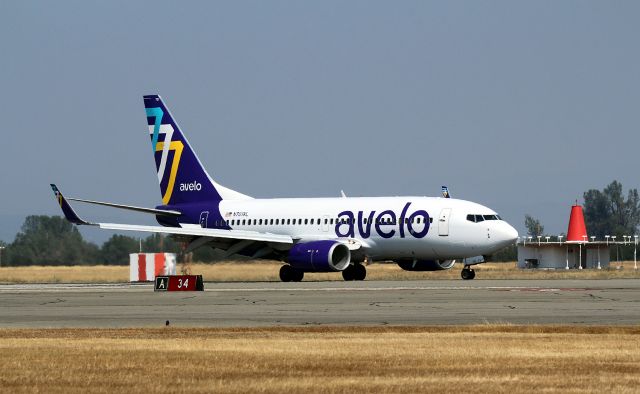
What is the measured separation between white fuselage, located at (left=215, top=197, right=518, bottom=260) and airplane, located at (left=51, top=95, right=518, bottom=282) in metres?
0.04

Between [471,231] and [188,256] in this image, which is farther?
[188,256]

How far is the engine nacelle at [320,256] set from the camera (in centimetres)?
5306

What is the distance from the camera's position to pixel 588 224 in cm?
18500

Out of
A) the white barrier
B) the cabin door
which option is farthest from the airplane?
the white barrier

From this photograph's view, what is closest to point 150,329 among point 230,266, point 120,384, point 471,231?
point 120,384

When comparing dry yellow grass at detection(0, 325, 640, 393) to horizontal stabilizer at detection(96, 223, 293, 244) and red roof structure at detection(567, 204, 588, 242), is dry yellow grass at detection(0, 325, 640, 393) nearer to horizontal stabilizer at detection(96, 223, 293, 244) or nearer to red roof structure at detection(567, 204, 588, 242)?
horizontal stabilizer at detection(96, 223, 293, 244)

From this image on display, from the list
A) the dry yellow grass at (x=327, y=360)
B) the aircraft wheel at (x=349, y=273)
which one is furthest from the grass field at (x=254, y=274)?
the dry yellow grass at (x=327, y=360)

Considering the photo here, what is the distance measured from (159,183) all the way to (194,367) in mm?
45572

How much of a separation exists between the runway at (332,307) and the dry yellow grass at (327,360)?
9.88 ft

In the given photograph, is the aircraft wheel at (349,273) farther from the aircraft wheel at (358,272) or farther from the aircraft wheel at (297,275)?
the aircraft wheel at (297,275)

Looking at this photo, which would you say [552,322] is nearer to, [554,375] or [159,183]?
[554,375]

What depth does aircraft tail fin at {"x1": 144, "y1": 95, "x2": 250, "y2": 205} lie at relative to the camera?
6078cm

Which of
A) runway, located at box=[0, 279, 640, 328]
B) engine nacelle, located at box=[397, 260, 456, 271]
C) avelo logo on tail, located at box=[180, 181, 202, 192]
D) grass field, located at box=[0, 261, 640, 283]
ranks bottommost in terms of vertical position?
runway, located at box=[0, 279, 640, 328]

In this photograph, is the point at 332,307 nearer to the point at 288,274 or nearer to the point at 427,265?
the point at 288,274
